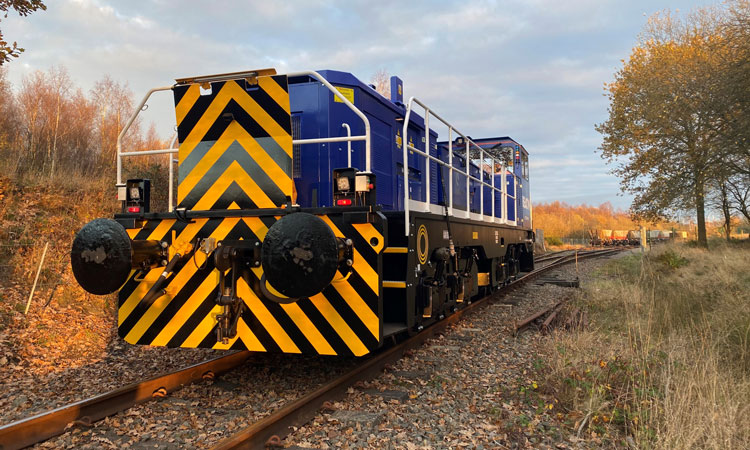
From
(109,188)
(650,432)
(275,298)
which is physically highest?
(109,188)

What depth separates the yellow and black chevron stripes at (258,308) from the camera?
3.84 metres

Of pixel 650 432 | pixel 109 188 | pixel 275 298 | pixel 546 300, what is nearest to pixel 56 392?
pixel 275 298

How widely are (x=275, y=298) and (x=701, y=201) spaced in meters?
20.8

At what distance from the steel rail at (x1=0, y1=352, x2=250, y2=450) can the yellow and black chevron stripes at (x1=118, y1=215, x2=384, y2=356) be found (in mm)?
353

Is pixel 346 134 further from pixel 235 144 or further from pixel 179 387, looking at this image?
pixel 179 387

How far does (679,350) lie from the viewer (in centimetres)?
501

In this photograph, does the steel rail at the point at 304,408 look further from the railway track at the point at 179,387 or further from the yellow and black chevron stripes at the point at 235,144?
the yellow and black chevron stripes at the point at 235,144

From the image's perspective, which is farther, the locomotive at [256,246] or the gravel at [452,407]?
the locomotive at [256,246]

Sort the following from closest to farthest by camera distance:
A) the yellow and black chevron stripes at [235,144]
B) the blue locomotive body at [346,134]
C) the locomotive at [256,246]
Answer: the locomotive at [256,246], the yellow and black chevron stripes at [235,144], the blue locomotive body at [346,134]

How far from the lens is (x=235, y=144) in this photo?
14.1 ft

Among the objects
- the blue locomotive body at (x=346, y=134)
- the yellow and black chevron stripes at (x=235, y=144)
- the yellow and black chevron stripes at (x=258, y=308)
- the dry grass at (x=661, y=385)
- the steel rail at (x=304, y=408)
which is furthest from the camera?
the blue locomotive body at (x=346, y=134)

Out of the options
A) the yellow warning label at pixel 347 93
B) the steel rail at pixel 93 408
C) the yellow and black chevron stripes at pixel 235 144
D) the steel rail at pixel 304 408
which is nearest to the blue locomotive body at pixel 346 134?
the yellow warning label at pixel 347 93

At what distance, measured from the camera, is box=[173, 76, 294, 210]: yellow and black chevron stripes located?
415cm

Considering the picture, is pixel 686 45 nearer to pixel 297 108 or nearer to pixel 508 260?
pixel 508 260
